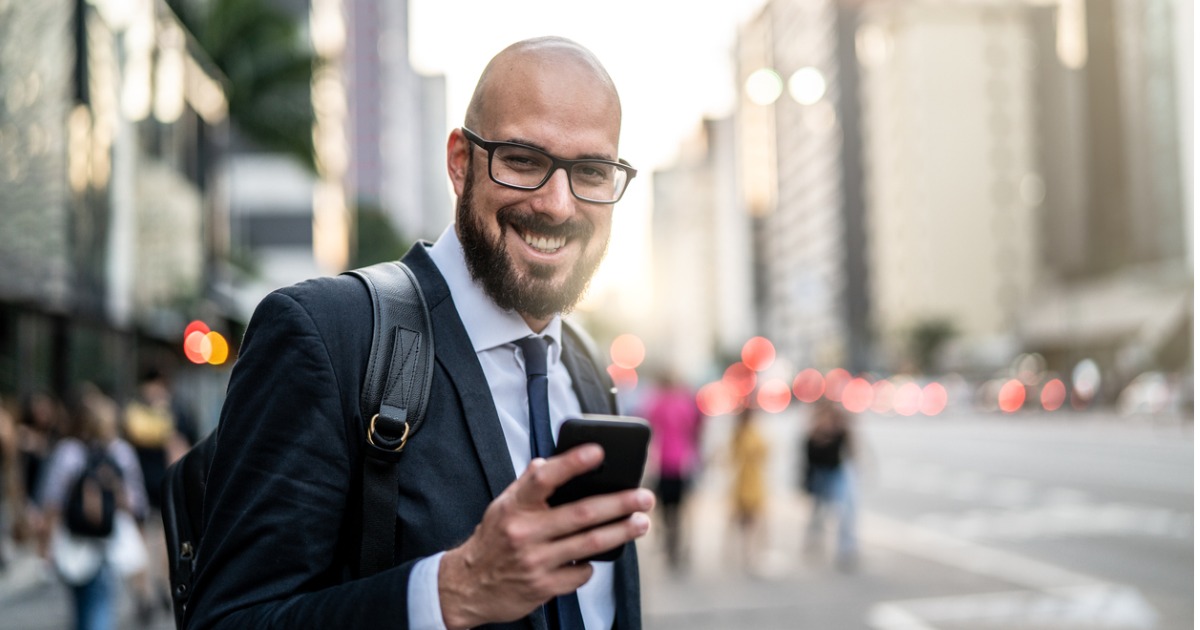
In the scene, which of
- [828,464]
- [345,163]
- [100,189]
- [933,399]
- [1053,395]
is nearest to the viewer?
[828,464]

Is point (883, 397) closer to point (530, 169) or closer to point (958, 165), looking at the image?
point (958, 165)

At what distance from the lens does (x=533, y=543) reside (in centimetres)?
139

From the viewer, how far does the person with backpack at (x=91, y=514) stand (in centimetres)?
684

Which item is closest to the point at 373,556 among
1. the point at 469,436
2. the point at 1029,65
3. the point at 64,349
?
the point at 469,436

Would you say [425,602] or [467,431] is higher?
[467,431]

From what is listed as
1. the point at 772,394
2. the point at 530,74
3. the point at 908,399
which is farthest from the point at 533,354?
the point at 772,394

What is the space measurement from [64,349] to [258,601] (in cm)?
1594

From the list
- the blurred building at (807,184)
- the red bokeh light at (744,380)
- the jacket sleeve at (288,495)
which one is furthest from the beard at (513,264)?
the blurred building at (807,184)

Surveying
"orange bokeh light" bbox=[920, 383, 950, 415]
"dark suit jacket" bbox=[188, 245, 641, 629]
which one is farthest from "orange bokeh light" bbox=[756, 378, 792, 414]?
"dark suit jacket" bbox=[188, 245, 641, 629]

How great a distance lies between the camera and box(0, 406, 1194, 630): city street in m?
8.62

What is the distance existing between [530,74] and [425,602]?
2.88 feet

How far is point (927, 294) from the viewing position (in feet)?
347

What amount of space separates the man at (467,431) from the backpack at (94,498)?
5.75 metres

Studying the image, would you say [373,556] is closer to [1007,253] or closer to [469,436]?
[469,436]
